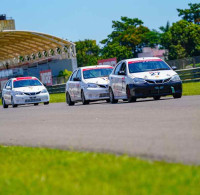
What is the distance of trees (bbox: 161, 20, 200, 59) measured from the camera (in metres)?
99.6

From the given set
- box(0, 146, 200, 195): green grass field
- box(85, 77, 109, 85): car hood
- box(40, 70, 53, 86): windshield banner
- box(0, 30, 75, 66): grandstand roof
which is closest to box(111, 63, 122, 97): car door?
box(85, 77, 109, 85): car hood

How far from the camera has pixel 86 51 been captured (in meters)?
149

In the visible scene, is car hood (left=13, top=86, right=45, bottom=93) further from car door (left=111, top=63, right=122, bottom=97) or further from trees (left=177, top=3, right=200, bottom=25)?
trees (left=177, top=3, right=200, bottom=25)

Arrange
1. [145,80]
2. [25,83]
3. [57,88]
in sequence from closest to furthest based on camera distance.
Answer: [145,80] → [25,83] → [57,88]

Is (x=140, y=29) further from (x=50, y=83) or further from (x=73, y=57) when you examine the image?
(x=50, y=83)

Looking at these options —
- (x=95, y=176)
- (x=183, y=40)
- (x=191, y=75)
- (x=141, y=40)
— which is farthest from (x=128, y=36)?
(x=95, y=176)

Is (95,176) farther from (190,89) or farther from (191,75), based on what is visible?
(191,75)

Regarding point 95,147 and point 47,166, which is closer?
point 47,166

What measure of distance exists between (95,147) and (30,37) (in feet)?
191

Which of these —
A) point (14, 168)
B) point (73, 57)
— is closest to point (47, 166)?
point (14, 168)

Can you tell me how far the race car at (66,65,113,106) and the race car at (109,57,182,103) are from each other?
1.84 meters

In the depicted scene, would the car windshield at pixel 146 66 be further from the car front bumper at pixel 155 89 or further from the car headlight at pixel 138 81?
the car front bumper at pixel 155 89

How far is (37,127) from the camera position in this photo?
48.3 ft

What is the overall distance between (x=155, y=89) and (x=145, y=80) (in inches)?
17.8
